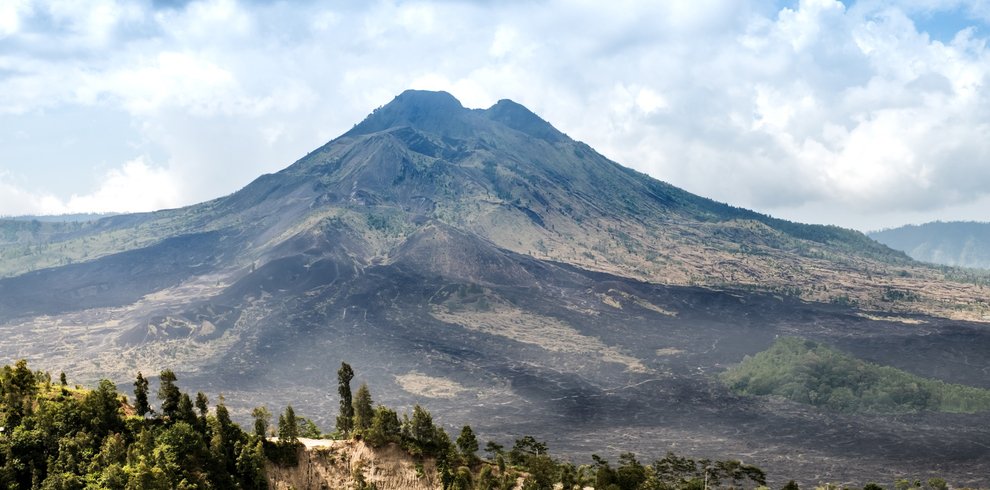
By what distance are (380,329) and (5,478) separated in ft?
406

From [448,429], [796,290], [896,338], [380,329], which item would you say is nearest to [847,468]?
[448,429]

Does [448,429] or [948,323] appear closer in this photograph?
[448,429]

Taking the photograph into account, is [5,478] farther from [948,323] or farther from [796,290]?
[796,290]

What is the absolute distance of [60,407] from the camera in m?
40.4

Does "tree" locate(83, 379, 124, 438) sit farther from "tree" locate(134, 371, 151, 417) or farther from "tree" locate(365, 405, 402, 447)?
"tree" locate(365, 405, 402, 447)

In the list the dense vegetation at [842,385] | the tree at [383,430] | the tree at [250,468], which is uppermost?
the tree at [383,430]

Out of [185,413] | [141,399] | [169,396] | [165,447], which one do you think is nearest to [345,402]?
[185,413]

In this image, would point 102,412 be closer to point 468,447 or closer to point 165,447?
point 165,447

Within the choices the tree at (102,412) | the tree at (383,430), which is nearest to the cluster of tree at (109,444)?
the tree at (102,412)

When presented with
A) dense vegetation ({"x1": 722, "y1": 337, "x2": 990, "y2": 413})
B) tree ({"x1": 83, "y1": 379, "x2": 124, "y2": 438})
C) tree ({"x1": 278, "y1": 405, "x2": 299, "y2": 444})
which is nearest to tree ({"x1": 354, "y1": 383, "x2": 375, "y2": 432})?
tree ({"x1": 278, "y1": 405, "x2": 299, "y2": 444})

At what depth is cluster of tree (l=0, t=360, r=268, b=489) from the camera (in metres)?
38.1

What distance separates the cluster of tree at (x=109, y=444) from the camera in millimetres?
38094

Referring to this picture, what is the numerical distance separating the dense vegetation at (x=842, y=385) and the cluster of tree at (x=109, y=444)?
100 meters

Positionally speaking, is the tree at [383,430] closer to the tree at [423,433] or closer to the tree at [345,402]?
the tree at [423,433]
